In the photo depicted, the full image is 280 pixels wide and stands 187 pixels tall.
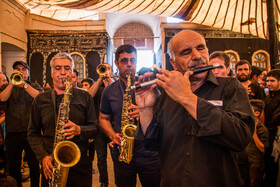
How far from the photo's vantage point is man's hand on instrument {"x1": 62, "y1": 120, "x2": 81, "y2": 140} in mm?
1940

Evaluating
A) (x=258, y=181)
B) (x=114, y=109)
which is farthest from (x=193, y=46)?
(x=258, y=181)

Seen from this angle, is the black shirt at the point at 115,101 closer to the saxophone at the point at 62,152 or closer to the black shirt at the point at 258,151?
the saxophone at the point at 62,152

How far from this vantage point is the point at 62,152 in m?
1.99

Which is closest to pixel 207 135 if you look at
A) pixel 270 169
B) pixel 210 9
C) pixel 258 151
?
pixel 258 151

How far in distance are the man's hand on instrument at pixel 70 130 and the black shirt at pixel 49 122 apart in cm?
6

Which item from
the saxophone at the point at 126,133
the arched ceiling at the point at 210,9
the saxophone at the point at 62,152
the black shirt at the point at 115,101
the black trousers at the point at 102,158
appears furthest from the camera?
the black trousers at the point at 102,158

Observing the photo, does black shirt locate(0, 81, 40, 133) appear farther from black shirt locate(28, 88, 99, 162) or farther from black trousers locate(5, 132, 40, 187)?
black shirt locate(28, 88, 99, 162)

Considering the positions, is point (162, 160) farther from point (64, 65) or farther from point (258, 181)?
point (258, 181)

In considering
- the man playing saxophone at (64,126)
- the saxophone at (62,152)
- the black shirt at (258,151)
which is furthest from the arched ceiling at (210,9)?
the saxophone at (62,152)

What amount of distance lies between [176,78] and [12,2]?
1222cm

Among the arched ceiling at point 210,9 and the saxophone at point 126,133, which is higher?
the arched ceiling at point 210,9

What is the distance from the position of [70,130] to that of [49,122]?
34cm

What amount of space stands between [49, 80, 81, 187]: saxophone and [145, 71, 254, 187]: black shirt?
0.97 meters

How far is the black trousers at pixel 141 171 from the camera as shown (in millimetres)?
2170
